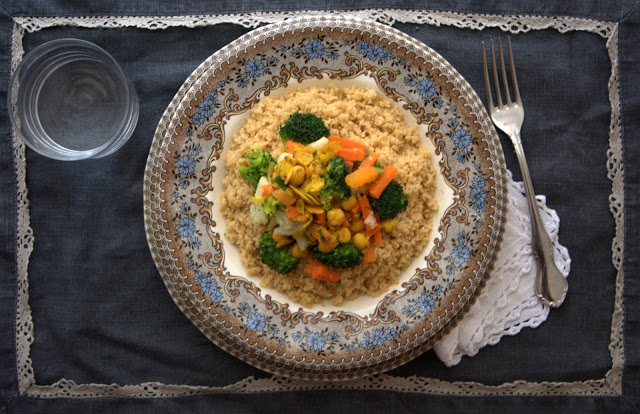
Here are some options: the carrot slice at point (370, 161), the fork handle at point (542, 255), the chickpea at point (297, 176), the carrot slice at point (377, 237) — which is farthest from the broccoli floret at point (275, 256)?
the fork handle at point (542, 255)

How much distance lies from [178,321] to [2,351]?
1468 mm

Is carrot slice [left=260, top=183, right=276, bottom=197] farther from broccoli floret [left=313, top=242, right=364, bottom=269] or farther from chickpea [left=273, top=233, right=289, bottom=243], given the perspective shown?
broccoli floret [left=313, top=242, right=364, bottom=269]

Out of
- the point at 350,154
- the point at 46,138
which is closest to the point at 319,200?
the point at 350,154

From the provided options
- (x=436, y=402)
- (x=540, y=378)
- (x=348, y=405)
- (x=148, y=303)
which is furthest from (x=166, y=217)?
(x=540, y=378)

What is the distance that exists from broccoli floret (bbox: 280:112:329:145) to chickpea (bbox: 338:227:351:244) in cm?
65

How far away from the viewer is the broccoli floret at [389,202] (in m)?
3.35

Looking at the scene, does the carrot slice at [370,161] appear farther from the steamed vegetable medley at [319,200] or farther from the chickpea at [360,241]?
the chickpea at [360,241]

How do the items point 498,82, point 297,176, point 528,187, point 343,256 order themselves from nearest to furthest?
point 297,176 → point 343,256 → point 528,187 → point 498,82

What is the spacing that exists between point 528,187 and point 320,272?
1738 mm

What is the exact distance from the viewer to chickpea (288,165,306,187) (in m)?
3.14

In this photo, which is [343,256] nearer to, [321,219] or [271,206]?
[321,219]

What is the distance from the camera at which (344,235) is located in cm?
327

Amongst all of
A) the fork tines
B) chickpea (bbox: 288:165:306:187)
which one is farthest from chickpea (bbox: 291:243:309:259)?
the fork tines

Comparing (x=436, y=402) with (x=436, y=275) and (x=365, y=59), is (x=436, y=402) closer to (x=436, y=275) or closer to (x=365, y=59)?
(x=436, y=275)
